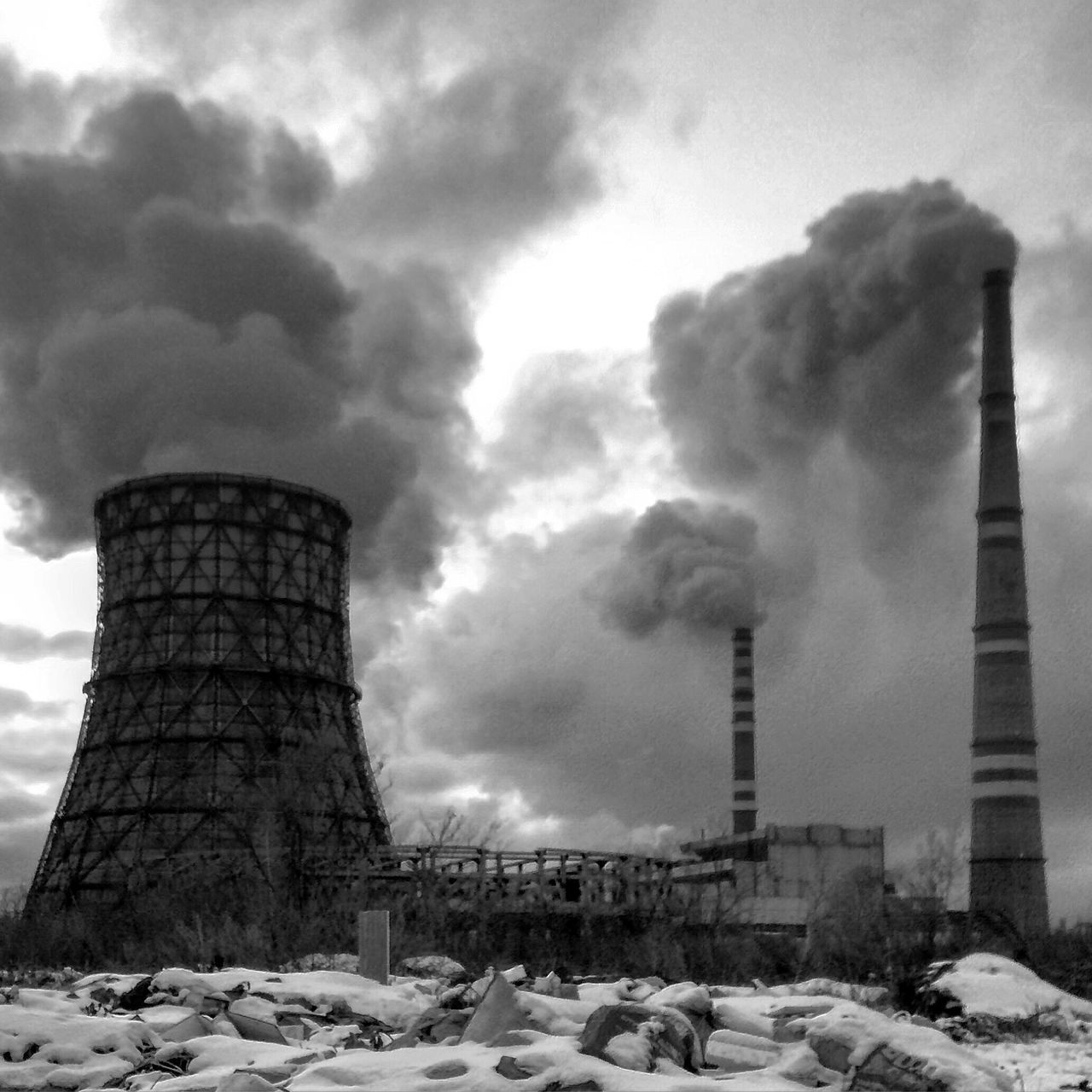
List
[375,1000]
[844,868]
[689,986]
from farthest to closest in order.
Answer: [844,868] → [375,1000] → [689,986]

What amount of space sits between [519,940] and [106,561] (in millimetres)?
21130

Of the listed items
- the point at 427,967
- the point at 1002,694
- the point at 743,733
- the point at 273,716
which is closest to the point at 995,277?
the point at 1002,694

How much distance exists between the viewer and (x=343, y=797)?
123 ft

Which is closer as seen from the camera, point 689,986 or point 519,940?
point 689,986

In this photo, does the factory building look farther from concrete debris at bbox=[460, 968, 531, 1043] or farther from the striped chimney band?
concrete debris at bbox=[460, 968, 531, 1043]

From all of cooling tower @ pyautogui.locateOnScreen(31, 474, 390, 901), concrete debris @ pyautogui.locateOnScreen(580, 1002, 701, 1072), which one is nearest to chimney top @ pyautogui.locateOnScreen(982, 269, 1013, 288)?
cooling tower @ pyautogui.locateOnScreen(31, 474, 390, 901)

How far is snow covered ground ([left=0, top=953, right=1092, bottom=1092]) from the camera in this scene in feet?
19.7

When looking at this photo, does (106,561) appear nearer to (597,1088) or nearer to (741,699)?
(741,699)

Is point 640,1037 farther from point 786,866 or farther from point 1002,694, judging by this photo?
point 786,866

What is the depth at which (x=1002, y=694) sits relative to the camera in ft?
115

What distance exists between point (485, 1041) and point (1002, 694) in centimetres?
3076

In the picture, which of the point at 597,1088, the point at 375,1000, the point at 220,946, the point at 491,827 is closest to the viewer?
the point at 597,1088

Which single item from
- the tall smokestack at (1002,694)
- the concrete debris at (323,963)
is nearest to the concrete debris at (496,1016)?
the concrete debris at (323,963)

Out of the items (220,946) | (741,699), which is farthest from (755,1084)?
(741,699)
